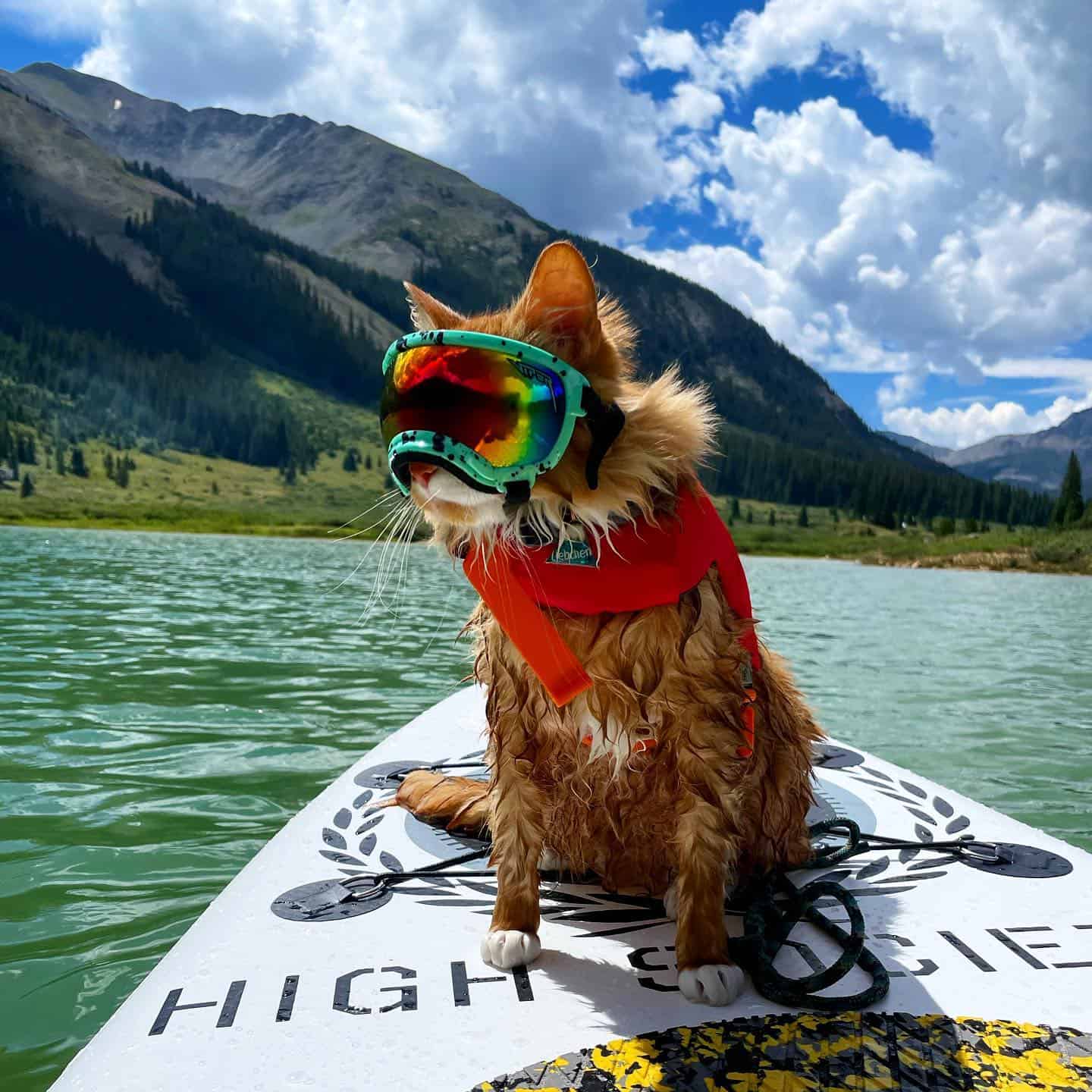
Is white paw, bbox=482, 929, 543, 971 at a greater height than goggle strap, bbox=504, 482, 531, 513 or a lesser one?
lesser

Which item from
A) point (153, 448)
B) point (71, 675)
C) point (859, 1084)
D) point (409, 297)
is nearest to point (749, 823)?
point (859, 1084)

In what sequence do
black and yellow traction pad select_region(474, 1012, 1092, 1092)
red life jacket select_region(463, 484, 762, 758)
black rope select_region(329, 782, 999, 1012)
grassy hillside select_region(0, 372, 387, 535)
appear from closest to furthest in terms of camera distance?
black and yellow traction pad select_region(474, 1012, 1092, 1092), black rope select_region(329, 782, 999, 1012), red life jacket select_region(463, 484, 762, 758), grassy hillside select_region(0, 372, 387, 535)

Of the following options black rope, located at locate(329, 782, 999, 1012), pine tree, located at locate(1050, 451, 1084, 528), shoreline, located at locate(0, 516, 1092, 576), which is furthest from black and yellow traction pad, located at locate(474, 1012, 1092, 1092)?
pine tree, located at locate(1050, 451, 1084, 528)

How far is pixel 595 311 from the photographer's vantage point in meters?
3.27

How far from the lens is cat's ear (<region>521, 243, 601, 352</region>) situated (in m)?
3.12

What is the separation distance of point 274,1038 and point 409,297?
278cm

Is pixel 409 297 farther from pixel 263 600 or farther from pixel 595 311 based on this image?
pixel 263 600

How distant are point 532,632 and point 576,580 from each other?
0.26m

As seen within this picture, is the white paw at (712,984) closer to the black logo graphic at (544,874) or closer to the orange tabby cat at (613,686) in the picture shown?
the orange tabby cat at (613,686)

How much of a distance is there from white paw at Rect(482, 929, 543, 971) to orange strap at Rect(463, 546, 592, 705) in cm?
102

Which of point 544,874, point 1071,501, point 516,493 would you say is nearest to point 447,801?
point 544,874

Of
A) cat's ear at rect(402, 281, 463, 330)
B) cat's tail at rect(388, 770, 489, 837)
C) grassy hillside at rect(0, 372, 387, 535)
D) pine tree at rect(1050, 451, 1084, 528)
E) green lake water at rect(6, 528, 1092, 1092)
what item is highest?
pine tree at rect(1050, 451, 1084, 528)

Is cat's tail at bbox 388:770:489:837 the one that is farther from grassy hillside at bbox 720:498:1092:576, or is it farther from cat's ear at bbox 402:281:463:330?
grassy hillside at bbox 720:498:1092:576

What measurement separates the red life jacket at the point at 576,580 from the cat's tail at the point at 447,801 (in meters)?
2.04
